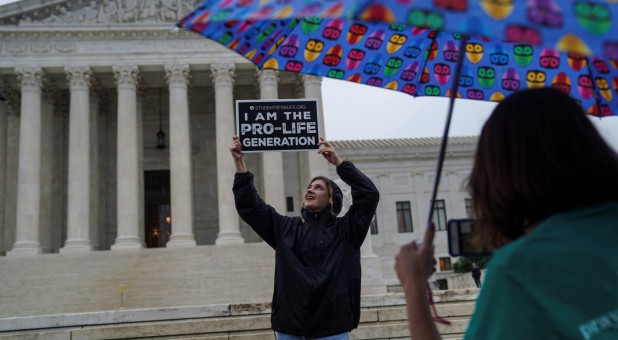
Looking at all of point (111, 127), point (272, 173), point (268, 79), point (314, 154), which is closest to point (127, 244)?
point (272, 173)

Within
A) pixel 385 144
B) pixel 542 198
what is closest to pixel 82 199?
pixel 385 144

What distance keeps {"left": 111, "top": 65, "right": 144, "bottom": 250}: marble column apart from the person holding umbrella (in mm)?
26246

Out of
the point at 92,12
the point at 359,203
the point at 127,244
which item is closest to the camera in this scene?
the point at 359,203

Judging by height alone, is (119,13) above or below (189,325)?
above

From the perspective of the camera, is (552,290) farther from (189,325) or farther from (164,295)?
(164,295)

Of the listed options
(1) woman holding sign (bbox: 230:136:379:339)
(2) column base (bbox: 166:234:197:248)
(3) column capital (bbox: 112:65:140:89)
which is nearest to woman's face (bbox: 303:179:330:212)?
(1) woman holding sign (bbox: 230:136:379:339)

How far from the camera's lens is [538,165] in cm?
165

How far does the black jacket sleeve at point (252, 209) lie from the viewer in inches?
186

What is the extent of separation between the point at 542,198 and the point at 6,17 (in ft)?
104

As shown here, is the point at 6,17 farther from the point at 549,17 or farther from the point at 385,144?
the point at 549,17

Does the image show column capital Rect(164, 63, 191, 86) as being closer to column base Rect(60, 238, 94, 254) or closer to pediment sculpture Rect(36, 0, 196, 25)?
pediment sculpture Rect(36, 0, 196, 25)

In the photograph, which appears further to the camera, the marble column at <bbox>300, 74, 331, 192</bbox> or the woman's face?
the marble column at <bbox>300, 74, 331, 192</bbox>

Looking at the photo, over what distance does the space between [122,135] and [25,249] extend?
6925 millimetres

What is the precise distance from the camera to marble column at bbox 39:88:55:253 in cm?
2878
